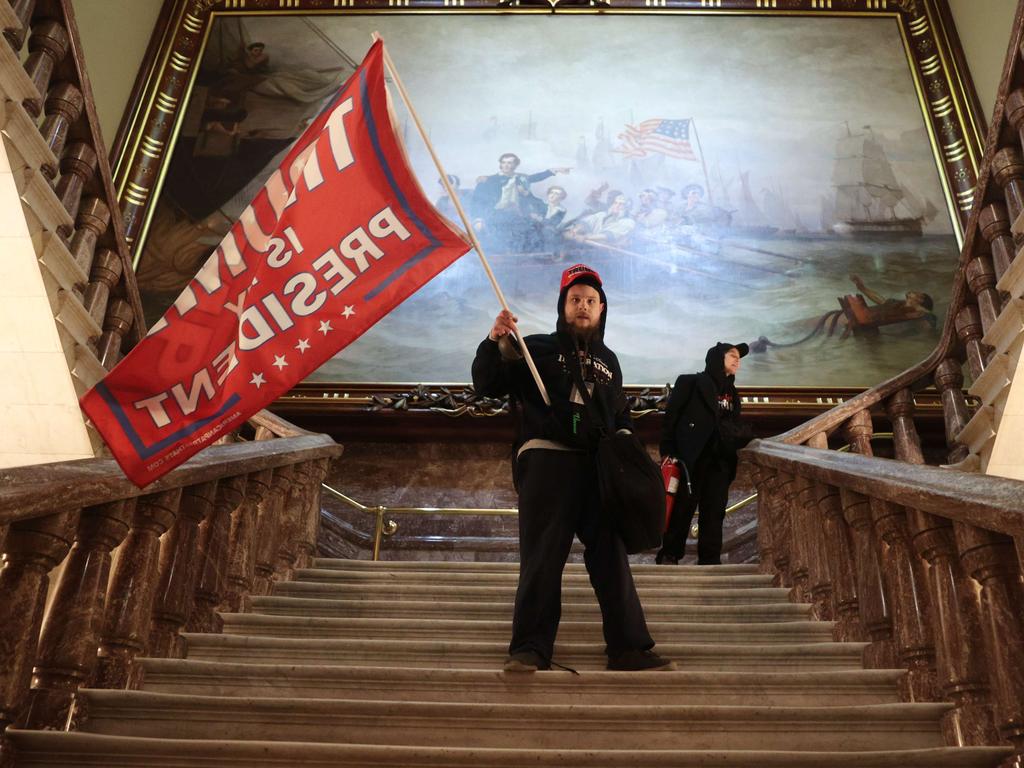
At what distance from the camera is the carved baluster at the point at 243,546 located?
190 inches

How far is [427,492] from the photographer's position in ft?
30.0

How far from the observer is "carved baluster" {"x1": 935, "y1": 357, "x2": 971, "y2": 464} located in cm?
648

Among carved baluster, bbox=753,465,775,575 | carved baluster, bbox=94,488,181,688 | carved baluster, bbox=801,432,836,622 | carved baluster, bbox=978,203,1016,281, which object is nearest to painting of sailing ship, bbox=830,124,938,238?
carved baluster, bbox=978,203,1016,281

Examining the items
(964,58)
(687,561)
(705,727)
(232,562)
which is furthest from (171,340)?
(964,58)

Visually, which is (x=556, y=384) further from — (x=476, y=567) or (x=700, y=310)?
(x=700, y=310)

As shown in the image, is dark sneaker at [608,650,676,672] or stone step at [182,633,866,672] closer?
dark sneaker at [608,650,676,672]

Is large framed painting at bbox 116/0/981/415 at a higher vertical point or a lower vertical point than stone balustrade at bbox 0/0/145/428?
higher

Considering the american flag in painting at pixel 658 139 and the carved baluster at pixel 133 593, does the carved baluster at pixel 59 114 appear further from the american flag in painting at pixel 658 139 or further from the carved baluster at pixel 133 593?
the american flag in painting at pixel 658 139

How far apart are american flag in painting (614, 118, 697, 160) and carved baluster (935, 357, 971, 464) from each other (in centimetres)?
464

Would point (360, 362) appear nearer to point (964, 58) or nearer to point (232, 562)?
point (232, 562)

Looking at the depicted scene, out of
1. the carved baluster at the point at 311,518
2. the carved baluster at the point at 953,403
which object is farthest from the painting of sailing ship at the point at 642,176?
the carved baluster at the point at 311,518

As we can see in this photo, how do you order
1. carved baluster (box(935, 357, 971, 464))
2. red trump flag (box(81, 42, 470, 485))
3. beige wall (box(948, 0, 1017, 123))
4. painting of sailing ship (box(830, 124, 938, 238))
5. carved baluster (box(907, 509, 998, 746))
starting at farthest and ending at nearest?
1. beige wall (box(948, 0, 1017, 123))
2. painting of sailing ship (box(830, 124, 938, 238))
3. carved baluster (box(935, 357, 971, 464))
4. red trump flag (box(81, 42, 470, 485))
5. carved baluster (box(907, 509, 998, 746))

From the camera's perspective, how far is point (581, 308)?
4488mm

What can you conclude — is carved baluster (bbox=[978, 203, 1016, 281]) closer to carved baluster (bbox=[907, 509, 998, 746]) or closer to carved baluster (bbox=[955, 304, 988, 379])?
carved baluster (bbox=[955, 304, 988, 379])
